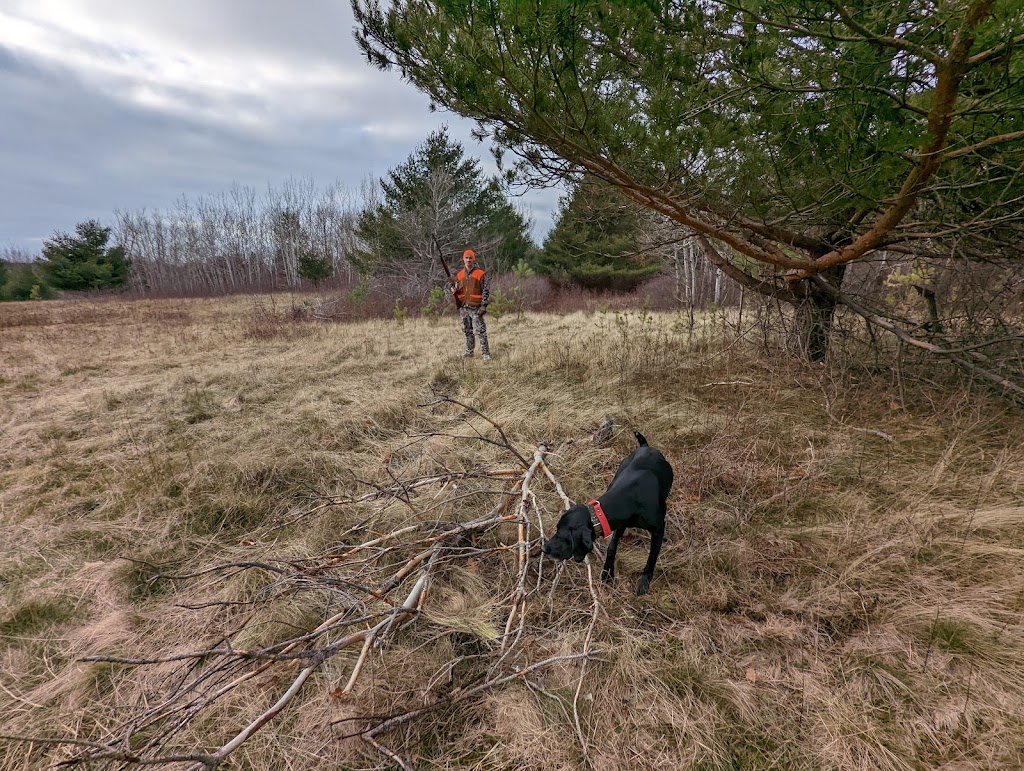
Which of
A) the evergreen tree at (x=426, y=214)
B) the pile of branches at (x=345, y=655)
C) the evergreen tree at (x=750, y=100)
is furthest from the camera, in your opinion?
the evergreen tree at (x=426, y=214)

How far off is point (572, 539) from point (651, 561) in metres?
0.52

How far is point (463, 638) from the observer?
1.80m

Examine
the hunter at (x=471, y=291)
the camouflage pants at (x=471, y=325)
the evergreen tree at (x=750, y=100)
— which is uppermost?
the evergreen tree at (x=750, y=100)

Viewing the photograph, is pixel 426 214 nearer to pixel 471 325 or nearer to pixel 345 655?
pixel 471 325

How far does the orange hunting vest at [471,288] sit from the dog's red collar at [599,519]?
4868 millimetres

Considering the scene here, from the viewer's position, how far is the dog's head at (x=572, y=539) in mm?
1634

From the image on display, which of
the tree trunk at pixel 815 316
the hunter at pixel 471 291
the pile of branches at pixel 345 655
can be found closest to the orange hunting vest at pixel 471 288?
the hunter at pixel 471 291

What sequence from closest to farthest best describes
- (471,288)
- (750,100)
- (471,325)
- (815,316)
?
(750,100) < (815,316) < (471,288) < (471,325)

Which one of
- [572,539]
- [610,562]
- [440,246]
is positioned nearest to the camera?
[572,539]

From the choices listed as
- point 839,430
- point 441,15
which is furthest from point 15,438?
point 839,430

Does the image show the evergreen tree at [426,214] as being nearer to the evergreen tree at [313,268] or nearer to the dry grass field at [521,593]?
the evergreen tree at [313,268]

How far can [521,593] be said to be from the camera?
1.71 metres

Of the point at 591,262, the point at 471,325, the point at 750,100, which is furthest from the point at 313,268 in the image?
the point at 750,100

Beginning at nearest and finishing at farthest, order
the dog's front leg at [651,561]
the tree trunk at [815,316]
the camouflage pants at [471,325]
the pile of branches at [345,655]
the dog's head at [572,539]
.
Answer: the pile of branches at [345,655]
the dog's head at [572,539]
the dog's front leg at [651,561]
the tree trunk at [815,316]
the camouflage pants at [471,325]
